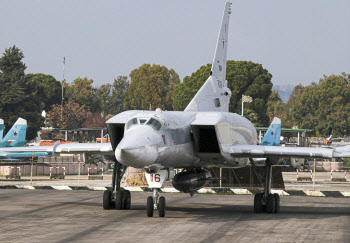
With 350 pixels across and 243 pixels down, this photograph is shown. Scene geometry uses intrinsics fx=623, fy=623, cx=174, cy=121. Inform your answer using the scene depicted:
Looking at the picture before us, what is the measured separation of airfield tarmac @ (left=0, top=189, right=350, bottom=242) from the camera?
13.3 m

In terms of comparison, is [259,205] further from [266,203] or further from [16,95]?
[16,95]

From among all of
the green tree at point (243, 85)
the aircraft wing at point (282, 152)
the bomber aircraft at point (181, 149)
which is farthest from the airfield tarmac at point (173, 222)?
the green tree at point (243, 85)

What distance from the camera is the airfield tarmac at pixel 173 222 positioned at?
1330cm

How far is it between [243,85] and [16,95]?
131ft

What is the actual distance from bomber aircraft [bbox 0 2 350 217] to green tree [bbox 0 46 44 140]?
75.8 metres

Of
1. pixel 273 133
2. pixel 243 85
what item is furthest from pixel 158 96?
pixel 273 133

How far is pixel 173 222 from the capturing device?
1603 cm

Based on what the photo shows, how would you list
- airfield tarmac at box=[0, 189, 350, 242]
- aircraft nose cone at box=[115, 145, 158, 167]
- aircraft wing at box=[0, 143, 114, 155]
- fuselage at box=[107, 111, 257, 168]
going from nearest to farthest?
airfield tarmac at box=[0, 189, 350, 242], aircraft nose cone at box=[115, 145, 158, 167], fuselage at box=[107, 111, 257, 168], aircraft wing at box=[0, 143, 114, 155]

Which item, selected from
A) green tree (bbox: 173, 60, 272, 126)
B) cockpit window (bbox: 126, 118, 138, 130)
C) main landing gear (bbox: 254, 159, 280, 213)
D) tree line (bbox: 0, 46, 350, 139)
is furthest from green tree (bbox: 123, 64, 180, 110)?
cockpit window (bbox: 126, 118, 138, 130)

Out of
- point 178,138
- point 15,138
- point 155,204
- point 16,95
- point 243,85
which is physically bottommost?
point 155,204

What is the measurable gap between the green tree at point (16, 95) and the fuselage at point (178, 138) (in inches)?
3050

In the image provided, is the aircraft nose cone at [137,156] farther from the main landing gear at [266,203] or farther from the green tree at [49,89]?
the green tree at [49,89]

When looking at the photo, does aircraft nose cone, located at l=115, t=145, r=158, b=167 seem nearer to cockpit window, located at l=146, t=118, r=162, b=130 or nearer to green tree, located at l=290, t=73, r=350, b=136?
cockpit window, located at l=146, t=118, r=162, b=130

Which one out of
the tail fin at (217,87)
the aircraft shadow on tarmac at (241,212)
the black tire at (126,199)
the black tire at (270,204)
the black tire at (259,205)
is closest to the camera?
the aircraft shadow on tarmac at (241,212)
